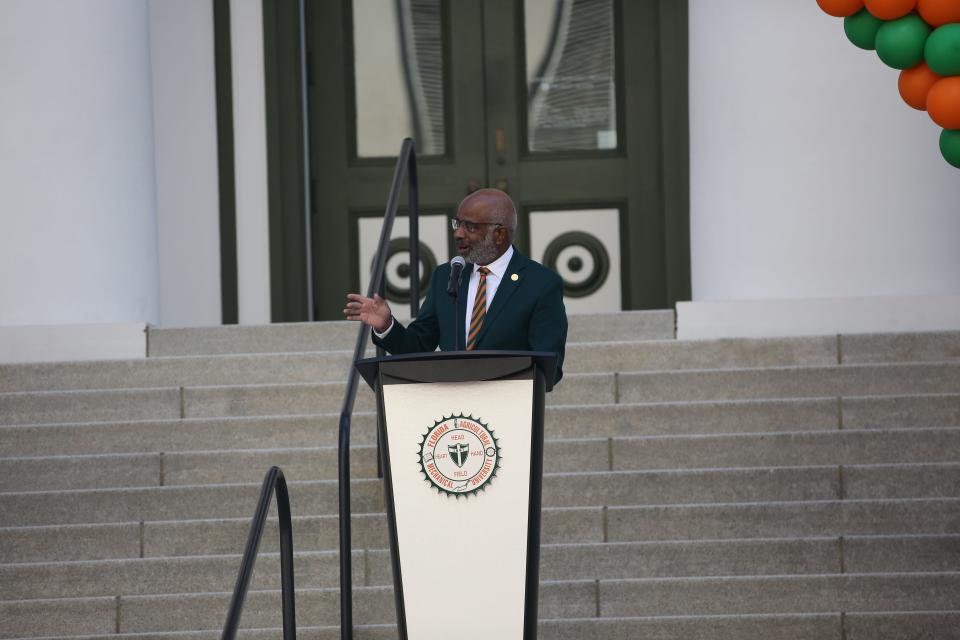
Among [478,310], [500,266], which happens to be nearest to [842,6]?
[500,266]

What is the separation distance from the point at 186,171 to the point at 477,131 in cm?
194

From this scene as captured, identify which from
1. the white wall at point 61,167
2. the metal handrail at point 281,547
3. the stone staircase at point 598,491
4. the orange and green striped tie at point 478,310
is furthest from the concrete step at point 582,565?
the white wall at point 61,167

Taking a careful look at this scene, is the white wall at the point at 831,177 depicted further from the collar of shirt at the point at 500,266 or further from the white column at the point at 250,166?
the collar of shirt at the point at 500,266

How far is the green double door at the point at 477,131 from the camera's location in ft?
32.3

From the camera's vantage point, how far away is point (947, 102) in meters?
5.30

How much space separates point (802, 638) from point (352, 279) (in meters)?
5.19

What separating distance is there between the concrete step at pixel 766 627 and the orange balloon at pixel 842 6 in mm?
2242

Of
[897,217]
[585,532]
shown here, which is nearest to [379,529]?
[585,532]

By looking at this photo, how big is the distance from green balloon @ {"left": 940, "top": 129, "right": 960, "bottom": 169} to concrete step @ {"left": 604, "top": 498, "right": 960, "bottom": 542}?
1.42m

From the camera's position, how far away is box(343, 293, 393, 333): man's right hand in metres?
4.12

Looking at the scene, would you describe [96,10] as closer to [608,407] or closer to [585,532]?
[608,407]

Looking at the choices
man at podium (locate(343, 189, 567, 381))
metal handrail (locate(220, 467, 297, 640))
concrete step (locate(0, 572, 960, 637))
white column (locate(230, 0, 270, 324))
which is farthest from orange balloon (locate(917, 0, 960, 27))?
white column (locate(230, 0, 270, 324))

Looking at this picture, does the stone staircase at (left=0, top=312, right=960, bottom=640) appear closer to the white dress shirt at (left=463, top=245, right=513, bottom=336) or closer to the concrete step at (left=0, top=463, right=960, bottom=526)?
the concrete step at (left=0, top=463, right=960, bottom=526)

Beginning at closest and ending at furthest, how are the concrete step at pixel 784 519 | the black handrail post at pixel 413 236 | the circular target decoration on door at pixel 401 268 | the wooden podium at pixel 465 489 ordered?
the wooden podium at pixel 465 489
the concrete step at pixel 784 519
the black handrail post at pixel 413 236
the circular target decoration on door at pixel 401 268
